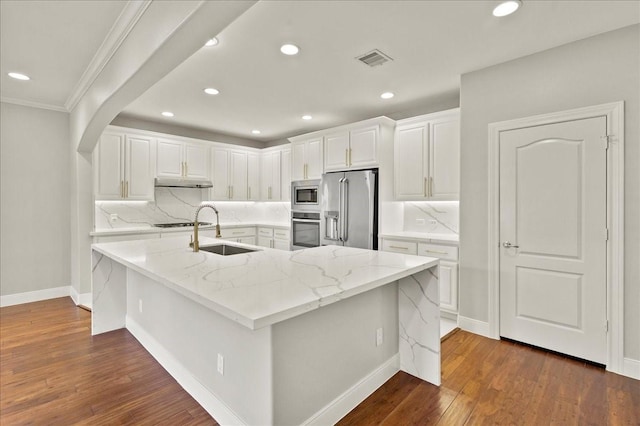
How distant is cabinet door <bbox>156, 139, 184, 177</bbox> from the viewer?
4848 millimetres

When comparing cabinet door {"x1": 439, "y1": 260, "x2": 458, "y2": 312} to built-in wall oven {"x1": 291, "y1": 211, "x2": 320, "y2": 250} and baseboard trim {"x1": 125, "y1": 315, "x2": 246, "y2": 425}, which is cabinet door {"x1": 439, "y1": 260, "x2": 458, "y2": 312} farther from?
baseboard trim {"x1": 125, "y1": 315, "x2": 246, "y2": 425}

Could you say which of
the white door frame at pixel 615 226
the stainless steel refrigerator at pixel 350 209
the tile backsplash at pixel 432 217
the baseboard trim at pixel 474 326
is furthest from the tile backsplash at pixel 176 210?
the white door frame at pixel 615 226

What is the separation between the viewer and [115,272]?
3219 millimetres

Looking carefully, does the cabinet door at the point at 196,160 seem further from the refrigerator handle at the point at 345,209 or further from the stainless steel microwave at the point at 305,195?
the refrigerator handle at the point at 345,209

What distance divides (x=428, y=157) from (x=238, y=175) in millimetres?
3482

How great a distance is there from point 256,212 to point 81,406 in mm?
4749

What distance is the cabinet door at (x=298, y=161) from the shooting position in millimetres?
5156

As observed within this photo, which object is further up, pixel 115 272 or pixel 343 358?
pixel 115 272

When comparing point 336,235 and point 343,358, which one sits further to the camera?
point 336,235

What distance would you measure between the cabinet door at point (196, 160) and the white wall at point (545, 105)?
4034 mm

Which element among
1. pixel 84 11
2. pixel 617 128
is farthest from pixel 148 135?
pixel 617 128

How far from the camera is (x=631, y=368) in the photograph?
2.36 m

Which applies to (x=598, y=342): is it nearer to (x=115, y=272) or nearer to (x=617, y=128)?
(x=617, y=128)

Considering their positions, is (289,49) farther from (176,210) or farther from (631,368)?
(176,210)
